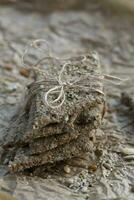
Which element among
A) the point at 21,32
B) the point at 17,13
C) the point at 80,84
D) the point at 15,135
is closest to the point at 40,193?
the point at 15,135

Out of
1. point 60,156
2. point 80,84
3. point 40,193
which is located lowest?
point 40,193

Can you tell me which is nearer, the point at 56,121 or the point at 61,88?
the point at 56,121

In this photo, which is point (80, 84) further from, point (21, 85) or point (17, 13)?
point (17, 13)

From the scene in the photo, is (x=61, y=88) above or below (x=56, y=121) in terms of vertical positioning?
above

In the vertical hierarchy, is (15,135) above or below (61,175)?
above

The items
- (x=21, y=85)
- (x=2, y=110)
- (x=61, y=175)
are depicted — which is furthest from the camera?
(x=21, y=85)

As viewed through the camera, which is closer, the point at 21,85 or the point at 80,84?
the point at 80,84

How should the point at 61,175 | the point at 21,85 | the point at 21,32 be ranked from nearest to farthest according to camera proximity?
1. the point at 61,175
2. the point at 21,85
3. the point at 21,32
